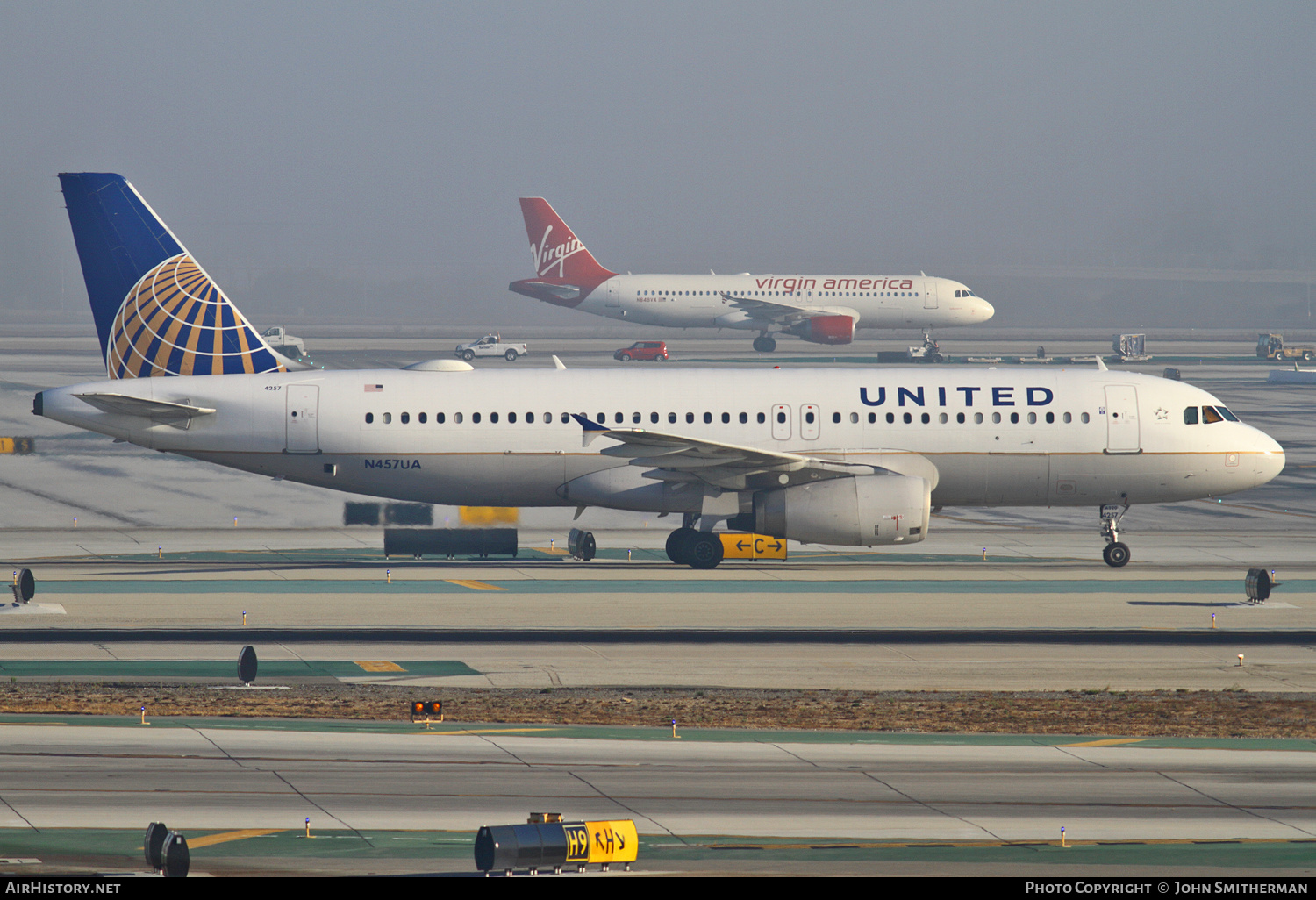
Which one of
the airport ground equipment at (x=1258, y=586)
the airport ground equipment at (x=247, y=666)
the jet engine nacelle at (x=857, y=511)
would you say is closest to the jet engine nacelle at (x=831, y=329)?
the jet engine nacelle at (x=857, y=511)

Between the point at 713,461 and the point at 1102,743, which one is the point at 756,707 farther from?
the point at 713,461

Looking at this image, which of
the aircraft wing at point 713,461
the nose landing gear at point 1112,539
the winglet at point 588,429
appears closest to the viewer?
the winglet at point 588,429

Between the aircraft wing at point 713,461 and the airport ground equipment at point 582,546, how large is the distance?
10.8 feet

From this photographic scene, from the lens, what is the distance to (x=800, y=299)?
5128 inches

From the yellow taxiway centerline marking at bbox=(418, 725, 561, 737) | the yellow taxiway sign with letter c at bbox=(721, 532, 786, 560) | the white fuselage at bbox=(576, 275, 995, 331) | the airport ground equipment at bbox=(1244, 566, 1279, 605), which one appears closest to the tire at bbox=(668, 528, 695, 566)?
the yellow taxiway sign with letter c at bbox=(721, 532, 786, 560)

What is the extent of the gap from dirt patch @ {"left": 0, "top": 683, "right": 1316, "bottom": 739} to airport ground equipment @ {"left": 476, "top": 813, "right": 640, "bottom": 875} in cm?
797

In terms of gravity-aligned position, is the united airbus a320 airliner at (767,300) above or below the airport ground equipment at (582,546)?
above

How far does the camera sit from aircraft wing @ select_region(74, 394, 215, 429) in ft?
126

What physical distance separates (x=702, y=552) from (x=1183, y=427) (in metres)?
13.6

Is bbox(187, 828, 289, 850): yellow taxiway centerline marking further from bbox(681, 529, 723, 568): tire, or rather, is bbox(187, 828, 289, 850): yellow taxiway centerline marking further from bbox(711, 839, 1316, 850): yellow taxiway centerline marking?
bbox(681, 529, 723, 568): tire

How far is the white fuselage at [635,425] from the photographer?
1549 inches

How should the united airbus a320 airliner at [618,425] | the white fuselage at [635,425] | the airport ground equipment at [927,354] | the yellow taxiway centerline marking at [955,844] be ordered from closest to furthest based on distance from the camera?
the yellow taxiway centerline marking at [955,844] → the united airbus a320 airliner at [618,425] → the white fuselage at [635,425] → the airport ground equipment at [927,354]

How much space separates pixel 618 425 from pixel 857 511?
6879 millimetres

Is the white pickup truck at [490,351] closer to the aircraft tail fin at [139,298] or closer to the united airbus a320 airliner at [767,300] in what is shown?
the united airbus a320 airliner at [767,300]
